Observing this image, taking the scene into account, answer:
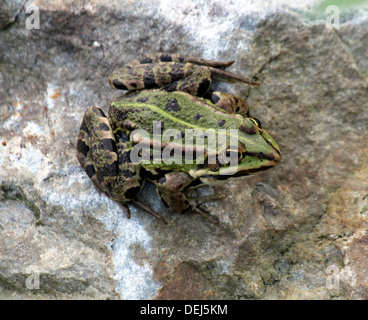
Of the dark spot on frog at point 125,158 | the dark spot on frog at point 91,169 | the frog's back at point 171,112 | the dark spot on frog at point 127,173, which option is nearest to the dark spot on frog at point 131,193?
the dark spot on frog at point 127,173

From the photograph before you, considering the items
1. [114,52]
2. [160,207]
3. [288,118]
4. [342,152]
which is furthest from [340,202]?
[114,52]

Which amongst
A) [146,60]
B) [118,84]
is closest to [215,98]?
[146,60]

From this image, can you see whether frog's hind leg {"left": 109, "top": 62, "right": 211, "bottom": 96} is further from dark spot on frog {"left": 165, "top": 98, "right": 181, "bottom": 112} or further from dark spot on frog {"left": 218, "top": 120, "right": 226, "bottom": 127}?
dark spot on frog {"left": 218, "top": 120, "right": 226, "bottom": 127}

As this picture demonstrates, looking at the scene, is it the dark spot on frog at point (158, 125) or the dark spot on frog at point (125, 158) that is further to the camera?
the dark spot on frog at point (125, 158)

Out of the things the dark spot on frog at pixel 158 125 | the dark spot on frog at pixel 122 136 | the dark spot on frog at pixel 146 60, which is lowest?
the dark spot on frog at pixel 122 136

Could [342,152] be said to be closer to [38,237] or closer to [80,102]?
[80,102]

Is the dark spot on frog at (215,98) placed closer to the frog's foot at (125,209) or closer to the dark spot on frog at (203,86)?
the dark spot on frog at (203,86)
